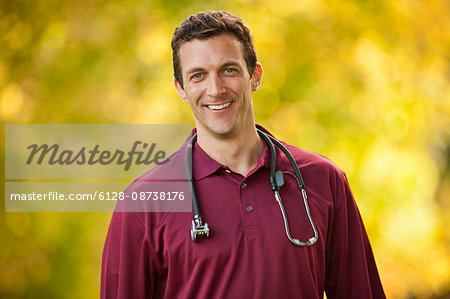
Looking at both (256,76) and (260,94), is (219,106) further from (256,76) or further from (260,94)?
(260,94)

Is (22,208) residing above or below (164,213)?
above

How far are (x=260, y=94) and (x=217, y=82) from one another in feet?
5.03

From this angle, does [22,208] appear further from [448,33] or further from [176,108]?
[448,33]

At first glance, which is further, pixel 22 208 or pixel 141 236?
pixel 22 208

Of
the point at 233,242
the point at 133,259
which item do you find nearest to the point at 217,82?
the point at 233,242

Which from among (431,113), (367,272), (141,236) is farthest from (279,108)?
(141,236)

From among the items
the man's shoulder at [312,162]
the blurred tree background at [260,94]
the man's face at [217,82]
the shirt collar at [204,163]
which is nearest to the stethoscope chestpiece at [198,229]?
the shirt collar at [204,163]

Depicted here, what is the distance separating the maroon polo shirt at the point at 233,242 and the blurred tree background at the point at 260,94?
1.39 metres

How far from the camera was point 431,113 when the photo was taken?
3316 millimetres

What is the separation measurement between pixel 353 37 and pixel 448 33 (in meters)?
0.62

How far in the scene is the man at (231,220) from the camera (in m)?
1.54

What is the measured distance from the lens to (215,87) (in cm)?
160

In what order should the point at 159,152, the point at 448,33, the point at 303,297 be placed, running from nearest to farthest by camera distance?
the point at 303,297, the point at 159,152, the point at 448,33

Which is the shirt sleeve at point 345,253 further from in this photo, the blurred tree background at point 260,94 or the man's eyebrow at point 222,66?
the blurred tree background at point 260,94
